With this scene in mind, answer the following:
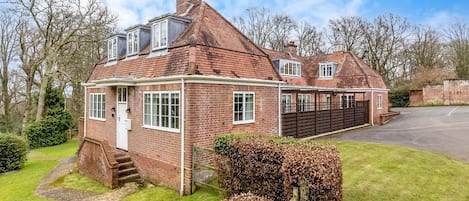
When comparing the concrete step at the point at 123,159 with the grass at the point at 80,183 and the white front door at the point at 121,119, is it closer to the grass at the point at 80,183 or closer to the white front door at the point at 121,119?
the white front door at the point at 121,119

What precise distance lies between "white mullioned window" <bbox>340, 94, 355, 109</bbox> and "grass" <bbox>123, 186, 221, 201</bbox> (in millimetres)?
16276

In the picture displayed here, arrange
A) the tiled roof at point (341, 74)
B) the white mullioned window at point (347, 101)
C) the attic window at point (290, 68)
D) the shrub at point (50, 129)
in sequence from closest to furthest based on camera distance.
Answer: the shrub at point (50, 129)
the white mullioned window at point (347, 101)
the attic window at point (290, 68)
the tiled roof at point (341, 74)

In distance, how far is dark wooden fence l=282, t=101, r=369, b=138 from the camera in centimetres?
1514

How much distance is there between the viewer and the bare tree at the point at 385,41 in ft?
121

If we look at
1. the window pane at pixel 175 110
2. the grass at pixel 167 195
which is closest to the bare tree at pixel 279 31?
the window pane at pixel 175 110

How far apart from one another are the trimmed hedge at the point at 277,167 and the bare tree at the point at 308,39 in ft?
116

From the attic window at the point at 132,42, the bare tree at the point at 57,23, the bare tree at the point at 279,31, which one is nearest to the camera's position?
the attic window at the point at 132,42

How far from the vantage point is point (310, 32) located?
39.8 meters

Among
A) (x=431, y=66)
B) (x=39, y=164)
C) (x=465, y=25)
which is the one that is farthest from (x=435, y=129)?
(x=465, y=25)

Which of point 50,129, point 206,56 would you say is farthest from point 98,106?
point 50,129

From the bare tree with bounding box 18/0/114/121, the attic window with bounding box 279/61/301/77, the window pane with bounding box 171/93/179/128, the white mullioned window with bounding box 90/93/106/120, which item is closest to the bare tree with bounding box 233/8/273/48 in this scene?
the attic window with bounding box 279/61/301/77

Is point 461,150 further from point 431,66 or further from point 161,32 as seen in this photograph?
point 431,66

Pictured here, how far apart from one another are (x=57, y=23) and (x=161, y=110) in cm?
1816

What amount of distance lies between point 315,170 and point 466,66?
40606 millimetres
